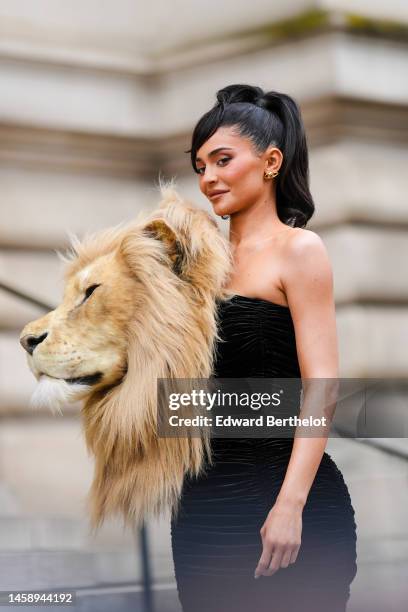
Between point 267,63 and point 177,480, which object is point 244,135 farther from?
point 267,63

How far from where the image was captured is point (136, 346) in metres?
2.46

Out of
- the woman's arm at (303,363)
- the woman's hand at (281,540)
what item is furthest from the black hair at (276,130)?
the woman's hand at (281,540)

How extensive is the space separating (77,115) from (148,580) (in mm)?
2715

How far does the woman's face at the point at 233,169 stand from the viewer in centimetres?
251

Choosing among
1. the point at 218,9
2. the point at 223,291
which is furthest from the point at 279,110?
the point at 218,9

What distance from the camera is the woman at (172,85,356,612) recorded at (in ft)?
7.55

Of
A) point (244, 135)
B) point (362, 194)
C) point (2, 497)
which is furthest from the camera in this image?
point (362, 194)

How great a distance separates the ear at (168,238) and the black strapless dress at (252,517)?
0.16 m

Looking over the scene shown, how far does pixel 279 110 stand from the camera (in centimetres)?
257

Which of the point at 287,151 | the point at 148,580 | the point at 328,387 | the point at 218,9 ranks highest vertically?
the point at 218,9

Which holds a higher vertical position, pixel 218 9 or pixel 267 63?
pixel 218 9

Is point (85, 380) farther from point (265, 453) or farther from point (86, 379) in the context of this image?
point (265, 453)

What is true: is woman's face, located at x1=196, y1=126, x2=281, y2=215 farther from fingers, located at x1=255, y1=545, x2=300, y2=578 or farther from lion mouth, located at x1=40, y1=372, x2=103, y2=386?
fingers, located at x1=255, y1=545, x2=300, y2=578

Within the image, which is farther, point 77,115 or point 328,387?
point 77,115
